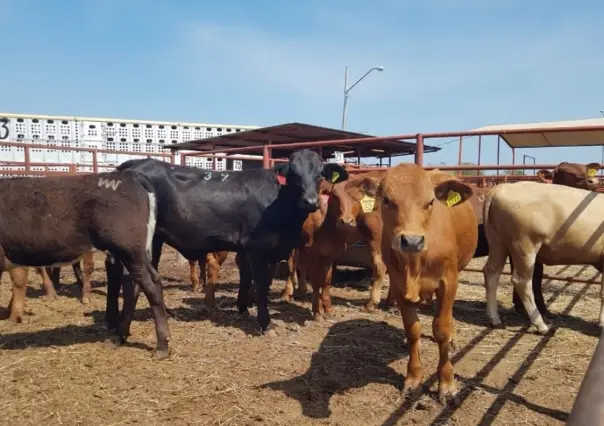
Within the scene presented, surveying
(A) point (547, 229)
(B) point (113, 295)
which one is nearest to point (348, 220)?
(A) point (547, 229)

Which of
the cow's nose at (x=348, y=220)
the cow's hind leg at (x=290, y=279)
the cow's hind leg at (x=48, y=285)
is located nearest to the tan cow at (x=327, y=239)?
the cow's nose at (x=348, y=220)

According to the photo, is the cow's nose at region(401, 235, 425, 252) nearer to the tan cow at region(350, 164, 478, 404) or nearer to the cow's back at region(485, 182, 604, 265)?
the tan cow at region(350, 164, 478, 404)

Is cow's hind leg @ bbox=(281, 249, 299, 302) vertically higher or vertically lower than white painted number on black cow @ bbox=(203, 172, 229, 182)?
lower

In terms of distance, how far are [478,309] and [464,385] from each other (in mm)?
2613

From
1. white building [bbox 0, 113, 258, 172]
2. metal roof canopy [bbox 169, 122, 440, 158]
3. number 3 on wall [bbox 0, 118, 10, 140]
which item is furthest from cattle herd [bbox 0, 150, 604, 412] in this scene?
number 3 on wall [bbox 0, 118, 10, 140]

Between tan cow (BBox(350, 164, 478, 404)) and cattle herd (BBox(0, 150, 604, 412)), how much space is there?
1cm

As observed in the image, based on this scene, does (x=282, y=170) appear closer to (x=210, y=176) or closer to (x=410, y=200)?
(x=210, y=176)

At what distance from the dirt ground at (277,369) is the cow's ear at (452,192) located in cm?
151

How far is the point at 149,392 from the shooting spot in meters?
3.50

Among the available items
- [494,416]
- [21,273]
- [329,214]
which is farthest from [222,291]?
[494,416]

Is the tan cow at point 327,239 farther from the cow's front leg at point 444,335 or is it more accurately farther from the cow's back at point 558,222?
the cow's front leg at point 444,335

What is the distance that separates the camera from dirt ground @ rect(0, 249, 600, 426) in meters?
3.22

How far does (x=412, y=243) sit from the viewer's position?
2910mm

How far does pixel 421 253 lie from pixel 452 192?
62cm
